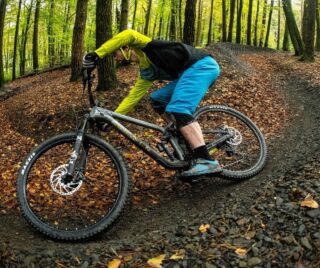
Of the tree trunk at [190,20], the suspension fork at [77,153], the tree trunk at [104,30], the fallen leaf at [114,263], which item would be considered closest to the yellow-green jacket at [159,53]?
the suspension fork at [77,153]

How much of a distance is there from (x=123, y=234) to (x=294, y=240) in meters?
1.93

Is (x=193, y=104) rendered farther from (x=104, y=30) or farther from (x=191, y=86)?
(x=104, y=30)

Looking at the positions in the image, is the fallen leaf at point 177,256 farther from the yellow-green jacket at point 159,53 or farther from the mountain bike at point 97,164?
the yellow-green jacket at point 159,53

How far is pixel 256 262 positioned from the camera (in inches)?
132

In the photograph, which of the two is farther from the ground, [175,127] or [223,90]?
[175,127]

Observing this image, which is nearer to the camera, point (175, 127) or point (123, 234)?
point (123, 234)

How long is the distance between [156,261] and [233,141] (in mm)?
2821

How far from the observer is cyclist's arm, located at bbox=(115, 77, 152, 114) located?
5590 millimetres

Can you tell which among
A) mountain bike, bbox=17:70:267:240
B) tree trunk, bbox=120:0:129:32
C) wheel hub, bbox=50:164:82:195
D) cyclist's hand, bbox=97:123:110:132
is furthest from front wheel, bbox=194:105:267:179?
tree trunk, bbox=120:0:129:32

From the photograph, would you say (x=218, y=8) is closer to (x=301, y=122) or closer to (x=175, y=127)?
(x=301, y=122)

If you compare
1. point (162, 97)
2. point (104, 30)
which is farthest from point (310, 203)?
point (104, 30)

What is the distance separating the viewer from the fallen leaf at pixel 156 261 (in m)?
3.52

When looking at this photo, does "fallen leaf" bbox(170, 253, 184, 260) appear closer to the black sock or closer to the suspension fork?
the suspension fork

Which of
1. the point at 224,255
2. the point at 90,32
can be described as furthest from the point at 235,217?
the point at 90,32
